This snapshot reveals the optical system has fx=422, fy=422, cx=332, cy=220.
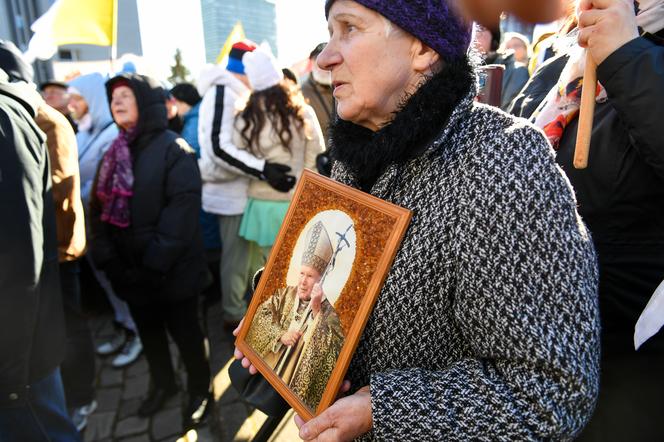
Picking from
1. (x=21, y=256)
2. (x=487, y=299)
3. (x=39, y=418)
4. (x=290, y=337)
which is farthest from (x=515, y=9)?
(x=39, y=418)

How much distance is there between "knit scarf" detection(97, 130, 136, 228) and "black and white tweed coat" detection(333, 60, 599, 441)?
208 centimetres

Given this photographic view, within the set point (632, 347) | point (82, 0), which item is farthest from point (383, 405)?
point (82, 0)

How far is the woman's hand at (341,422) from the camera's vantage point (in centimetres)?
91

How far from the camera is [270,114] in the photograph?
3355mm

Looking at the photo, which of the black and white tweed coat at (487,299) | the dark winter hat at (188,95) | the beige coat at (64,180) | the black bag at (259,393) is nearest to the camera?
the black and white tweed coat at (487,299)

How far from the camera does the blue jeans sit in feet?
5.58

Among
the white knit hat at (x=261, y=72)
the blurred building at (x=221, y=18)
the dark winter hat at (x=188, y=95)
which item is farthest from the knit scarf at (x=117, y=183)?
the blurred building at (x=221, y=18)

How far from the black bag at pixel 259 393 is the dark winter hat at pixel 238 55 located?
3130 mm

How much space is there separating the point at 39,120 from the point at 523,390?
2.67 metres

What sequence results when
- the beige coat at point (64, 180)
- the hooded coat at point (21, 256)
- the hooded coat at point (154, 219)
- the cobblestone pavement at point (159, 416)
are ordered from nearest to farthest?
the hooded coat at point (21, 256)
the beige coat at point (64, 180)
the hooded coat at point (154, 219)
the cobblestone pavement at point (159, 416)

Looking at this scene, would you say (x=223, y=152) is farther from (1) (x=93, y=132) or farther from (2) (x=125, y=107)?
(1) (x=93, y=132)

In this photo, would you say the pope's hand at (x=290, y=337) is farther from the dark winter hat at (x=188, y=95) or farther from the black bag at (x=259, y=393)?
the dark winter hat at (x=188, y=95)

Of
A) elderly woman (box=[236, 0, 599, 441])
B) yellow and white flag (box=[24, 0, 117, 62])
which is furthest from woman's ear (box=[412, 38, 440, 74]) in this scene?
yellow and white flag (box=[24, 0, 117, 62])

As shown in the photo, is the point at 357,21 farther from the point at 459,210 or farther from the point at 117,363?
the point at 117,363
